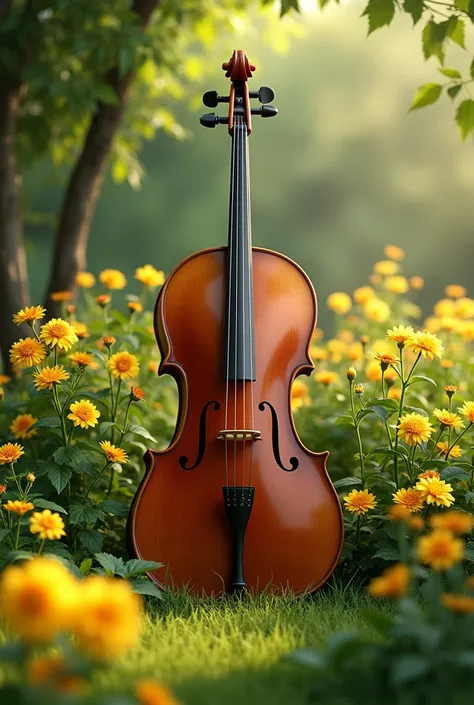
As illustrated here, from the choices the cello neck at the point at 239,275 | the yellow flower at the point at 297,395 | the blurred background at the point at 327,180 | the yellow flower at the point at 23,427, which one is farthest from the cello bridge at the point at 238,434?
the blurred background at the point at 327,180

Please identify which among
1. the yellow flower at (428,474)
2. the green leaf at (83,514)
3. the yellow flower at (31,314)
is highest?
the yellow flower at (31,314)

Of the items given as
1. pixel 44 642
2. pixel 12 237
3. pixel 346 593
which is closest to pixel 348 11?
pixel 12 237

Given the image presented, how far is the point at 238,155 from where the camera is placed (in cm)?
→ 257

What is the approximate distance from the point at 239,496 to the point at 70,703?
3.84ft

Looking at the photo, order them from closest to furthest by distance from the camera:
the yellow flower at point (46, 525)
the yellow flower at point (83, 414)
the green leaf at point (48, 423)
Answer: the yellow flower at point (46, 525), the yellow flower at point (83, 414), the green leaf at point (48, 423)

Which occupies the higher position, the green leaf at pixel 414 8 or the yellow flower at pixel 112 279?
the green leaf at pixel 414 8

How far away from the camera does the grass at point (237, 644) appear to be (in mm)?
1502

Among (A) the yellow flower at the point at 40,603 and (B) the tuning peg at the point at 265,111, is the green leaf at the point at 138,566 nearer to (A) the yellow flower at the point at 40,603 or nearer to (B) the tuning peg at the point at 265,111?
(A) the yellow flower at the point at 40,603

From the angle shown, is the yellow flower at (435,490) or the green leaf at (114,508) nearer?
the yellow flower at (435,490)

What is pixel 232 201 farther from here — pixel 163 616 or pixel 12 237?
pixel 12 237

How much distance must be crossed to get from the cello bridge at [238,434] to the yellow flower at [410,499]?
41 cm

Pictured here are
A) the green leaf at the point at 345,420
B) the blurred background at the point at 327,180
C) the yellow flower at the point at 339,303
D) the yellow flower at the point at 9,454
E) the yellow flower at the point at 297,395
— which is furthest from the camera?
the blurred background at the point at 327,180

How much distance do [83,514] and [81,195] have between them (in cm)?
224

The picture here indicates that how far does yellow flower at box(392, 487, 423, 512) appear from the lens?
2.30 m
